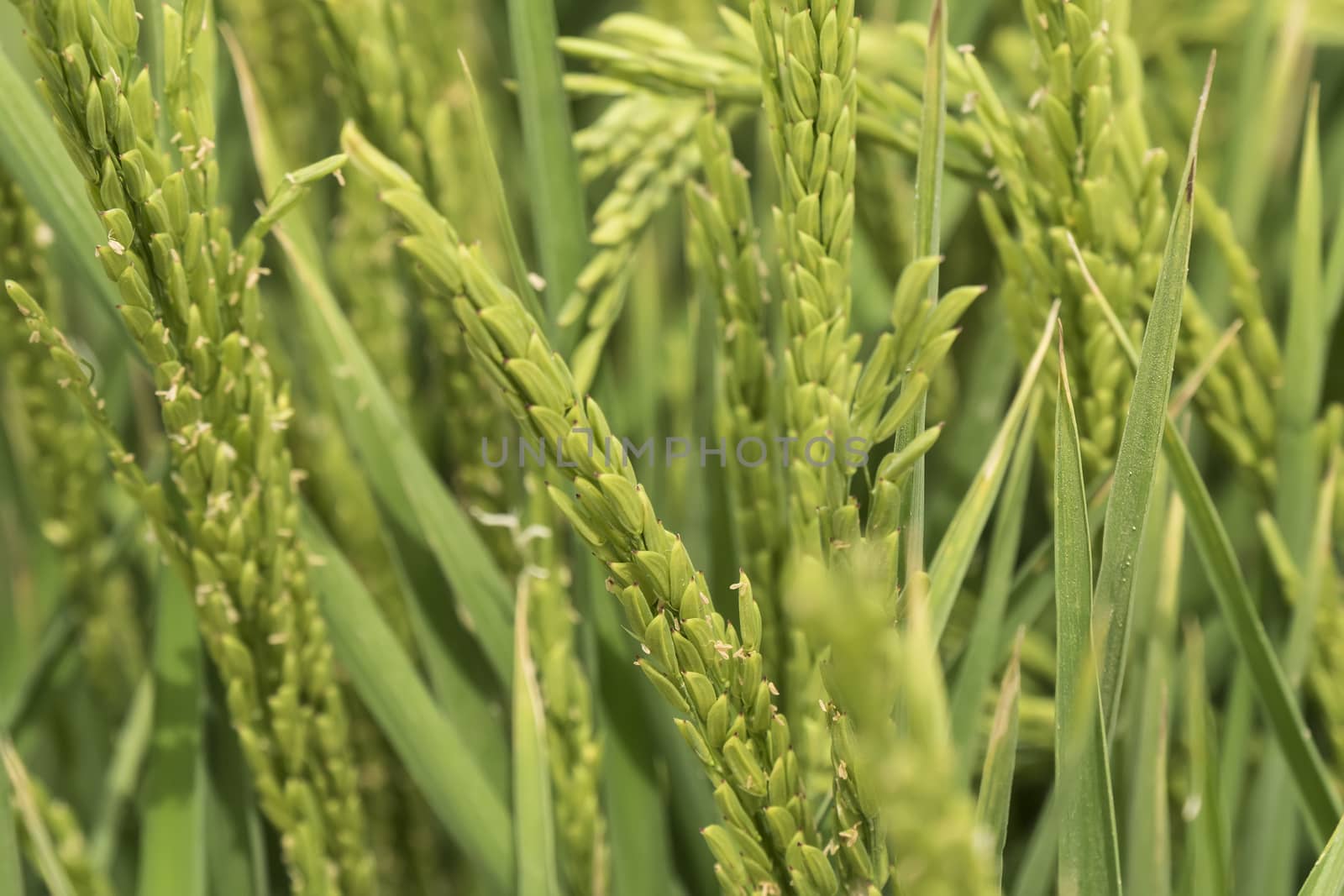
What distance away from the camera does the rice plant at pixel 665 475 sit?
0.36 meters

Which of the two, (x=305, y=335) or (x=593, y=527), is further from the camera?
(x=305, y=335)

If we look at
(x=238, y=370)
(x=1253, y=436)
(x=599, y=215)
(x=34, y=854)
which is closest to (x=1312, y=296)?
(x=1253, y=436)

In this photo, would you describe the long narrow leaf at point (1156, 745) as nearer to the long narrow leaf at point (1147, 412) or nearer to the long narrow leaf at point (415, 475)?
the long narrow leaf at point (1147, 412)

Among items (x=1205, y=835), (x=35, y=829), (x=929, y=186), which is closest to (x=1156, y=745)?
(x=1205, y=835)

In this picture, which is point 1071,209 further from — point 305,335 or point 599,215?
point 305,335

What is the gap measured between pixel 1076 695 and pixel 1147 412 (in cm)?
10

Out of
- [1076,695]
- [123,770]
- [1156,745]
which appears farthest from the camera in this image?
[123,770]

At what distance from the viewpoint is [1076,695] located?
369 mm

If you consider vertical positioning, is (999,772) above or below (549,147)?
below

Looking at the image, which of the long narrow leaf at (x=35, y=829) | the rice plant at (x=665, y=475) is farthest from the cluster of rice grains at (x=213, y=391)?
the long narrow leaf at (x=35, y=829)

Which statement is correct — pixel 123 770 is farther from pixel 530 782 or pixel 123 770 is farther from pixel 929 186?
pixel 929 186

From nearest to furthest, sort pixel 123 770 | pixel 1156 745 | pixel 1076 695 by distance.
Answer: pixel 1076 695, pixel 1156 745, pixel 123 770

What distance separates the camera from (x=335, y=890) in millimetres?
514

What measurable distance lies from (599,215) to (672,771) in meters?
0.28
